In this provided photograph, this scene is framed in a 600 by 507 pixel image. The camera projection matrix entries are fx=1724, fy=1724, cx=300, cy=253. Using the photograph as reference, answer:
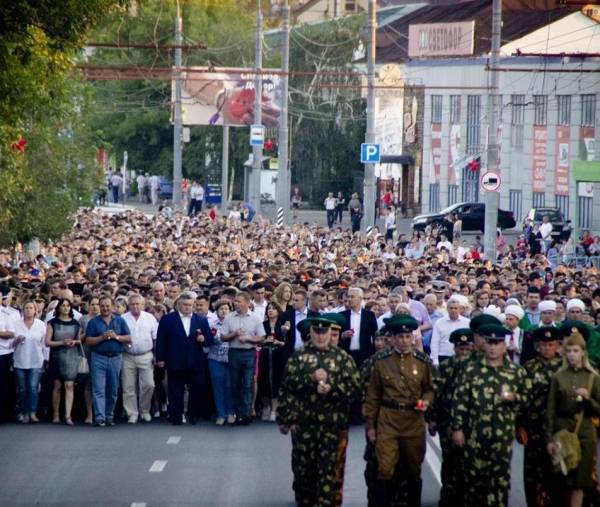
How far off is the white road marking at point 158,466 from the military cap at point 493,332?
476 cm

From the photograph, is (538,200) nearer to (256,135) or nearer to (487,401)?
(256,135)

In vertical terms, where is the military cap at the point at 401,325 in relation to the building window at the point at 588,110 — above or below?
below

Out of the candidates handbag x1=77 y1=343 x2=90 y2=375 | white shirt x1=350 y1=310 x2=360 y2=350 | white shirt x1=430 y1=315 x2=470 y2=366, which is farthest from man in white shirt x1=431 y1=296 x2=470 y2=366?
handbag x1=77 y1=343 x2=90 y2=375

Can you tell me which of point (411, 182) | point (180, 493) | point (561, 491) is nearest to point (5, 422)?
point (180, 493)

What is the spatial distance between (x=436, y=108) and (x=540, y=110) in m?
10.2

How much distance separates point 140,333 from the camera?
20.4 m

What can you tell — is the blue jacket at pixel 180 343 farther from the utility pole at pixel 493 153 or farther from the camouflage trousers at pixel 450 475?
the utility pole at pixel 493 153

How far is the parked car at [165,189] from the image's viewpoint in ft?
302

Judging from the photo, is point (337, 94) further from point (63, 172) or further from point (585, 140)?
point (63, 172)

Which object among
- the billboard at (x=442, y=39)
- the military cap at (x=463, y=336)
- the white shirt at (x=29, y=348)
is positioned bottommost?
the white shirt at (x=29, y=348)

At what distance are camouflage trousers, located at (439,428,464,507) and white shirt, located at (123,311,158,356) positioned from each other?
6889 millimetres

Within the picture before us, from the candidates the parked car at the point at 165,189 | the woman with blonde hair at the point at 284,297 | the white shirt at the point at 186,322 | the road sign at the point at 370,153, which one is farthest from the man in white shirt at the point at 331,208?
the white shirt at the point at 186,322

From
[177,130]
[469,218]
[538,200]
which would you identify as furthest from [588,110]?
[177,130]

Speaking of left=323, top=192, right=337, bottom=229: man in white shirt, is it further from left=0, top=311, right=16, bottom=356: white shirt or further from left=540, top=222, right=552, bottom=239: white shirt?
left=0, top=311, right=16, bottom=356: white shirt
